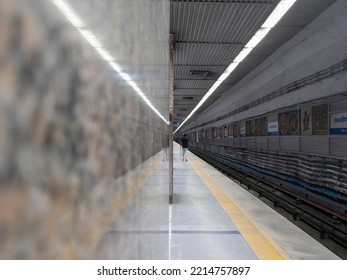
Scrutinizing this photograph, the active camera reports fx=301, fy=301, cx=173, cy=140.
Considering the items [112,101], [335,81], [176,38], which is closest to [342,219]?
[335,81]

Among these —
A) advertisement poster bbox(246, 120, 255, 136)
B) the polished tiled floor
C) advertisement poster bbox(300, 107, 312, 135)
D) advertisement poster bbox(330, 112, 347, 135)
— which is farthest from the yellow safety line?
advertisement poster bbox(246, 120, 255, 136)

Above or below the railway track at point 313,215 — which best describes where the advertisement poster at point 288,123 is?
above

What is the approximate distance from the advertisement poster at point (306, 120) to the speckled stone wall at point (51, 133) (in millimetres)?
8803

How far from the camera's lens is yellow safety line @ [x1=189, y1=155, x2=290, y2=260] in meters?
3.73

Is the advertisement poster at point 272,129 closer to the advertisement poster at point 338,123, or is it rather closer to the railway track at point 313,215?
the railway track at point 313,215

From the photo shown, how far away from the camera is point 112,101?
1.27 feet

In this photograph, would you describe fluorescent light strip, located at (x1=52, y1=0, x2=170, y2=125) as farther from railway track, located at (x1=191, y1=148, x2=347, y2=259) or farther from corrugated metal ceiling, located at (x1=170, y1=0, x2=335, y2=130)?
corrugated metal ceiling, located at (x1=170, y1=0, x2=335, y2=130)

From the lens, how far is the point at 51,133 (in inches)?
8.4

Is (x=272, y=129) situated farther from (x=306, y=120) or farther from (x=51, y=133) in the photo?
(x=51, y=133)

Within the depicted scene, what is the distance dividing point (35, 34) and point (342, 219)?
6589 millimetres

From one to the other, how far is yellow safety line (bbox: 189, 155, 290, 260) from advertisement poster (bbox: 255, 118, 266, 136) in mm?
6166

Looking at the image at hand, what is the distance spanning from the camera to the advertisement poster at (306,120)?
27.2ft

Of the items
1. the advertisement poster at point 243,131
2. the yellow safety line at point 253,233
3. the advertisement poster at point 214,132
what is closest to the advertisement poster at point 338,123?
the yellow safety line at point 253,233

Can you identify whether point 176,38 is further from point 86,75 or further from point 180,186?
point 86,75
